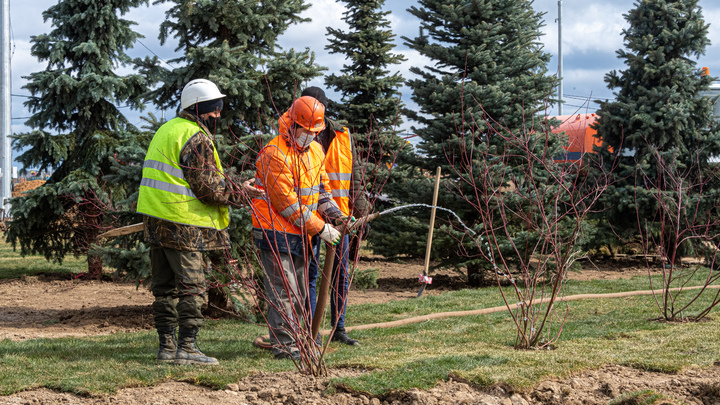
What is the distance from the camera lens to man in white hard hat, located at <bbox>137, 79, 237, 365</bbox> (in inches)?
167

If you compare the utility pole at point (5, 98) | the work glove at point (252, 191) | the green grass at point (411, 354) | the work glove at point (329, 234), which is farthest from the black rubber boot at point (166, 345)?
the utility pole at point (5, 98)

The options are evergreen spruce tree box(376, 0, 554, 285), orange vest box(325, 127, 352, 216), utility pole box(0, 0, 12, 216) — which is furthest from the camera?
utility pole box(0, 0, 12, 216)

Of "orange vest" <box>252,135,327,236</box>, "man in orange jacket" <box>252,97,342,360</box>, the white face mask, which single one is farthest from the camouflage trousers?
the white face mask

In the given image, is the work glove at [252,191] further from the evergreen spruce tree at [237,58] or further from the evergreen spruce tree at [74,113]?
the evergreen spruce tree at [74,113]

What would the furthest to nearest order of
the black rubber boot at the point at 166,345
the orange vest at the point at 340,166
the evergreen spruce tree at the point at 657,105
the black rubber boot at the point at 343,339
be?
the evergreen spruce tree at the point at 657,105 → the black rubber boot at the point at 343,339 → the orange vest at the point at 340,166 → the black rubber boot at the point at 166,345

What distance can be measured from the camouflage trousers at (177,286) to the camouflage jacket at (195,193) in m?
0.08

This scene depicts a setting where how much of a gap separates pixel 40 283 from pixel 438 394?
810 centimetres

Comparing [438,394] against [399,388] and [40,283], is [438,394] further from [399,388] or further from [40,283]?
[40,283]

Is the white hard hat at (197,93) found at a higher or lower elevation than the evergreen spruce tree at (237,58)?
lower

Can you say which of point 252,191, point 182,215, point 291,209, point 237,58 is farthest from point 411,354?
point 237,58

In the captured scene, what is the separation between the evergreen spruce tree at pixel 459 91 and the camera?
9297 millimetres

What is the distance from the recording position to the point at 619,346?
4785 mm

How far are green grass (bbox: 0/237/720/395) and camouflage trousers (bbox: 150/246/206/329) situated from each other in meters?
0.34

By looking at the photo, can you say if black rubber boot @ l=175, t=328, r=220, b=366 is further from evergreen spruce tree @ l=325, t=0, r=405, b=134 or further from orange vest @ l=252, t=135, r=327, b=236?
evergreen spruce tree @ l=325, t=0, r=405, b=134
